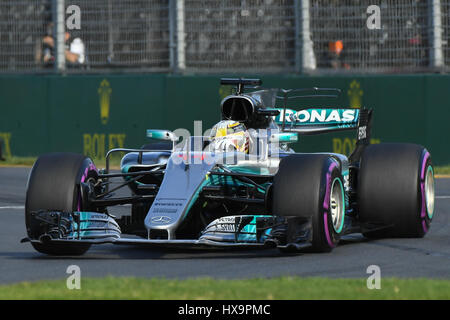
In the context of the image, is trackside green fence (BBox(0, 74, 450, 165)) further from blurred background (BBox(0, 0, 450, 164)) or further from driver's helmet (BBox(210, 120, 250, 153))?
driver's helmet (BBox(210, 120, 250, 153))

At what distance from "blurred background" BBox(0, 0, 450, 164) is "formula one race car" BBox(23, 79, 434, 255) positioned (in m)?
5.92

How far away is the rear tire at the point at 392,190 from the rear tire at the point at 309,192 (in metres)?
1.00

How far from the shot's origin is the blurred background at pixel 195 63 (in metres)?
16.1

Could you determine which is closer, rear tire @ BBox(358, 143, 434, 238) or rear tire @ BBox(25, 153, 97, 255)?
rear tire @ BBox(25, 153, 97, 255)

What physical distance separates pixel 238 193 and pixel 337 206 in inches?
31.8

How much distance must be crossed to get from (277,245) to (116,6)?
1100 cm

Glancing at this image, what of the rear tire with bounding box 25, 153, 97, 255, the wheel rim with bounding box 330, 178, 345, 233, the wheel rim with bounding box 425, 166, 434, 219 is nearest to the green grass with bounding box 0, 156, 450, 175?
the wheel rim with bounding box 425, 166, 434, 219

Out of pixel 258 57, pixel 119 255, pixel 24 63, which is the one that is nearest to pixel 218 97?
pixel 258 57

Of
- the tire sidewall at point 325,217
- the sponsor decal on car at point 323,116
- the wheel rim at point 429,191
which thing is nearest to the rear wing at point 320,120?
the sponsor decal on car at point 323,116

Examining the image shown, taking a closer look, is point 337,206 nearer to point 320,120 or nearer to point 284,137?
point 284,137

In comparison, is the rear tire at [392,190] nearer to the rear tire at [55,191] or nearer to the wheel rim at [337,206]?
the wheel rim at [337,206]

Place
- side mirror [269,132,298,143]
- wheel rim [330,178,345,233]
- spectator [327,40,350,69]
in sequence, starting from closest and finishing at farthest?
wheel rim [330,178,345,233], side mirror [269,132,298,143], spectator [327,40,350,69]

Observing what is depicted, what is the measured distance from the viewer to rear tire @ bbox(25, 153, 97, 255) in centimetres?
842

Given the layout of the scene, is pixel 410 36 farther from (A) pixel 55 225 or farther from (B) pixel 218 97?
(A) pixel 55 225
